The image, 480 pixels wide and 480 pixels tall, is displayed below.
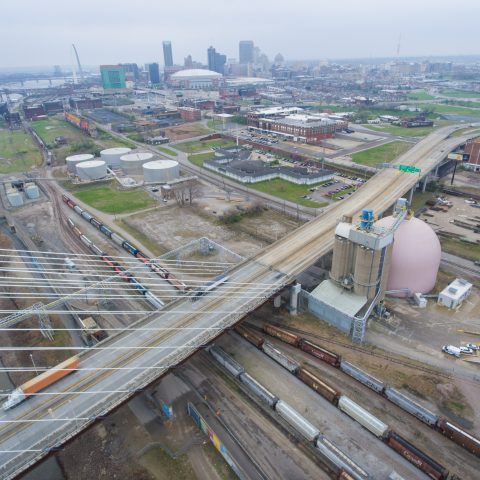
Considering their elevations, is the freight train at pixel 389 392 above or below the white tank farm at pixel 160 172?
below

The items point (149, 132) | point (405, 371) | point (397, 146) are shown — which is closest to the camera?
point (405, 371)

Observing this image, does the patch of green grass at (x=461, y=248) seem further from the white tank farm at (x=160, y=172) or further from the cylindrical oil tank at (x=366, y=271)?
the white tank farm at (x=160, y=172)

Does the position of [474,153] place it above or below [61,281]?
above

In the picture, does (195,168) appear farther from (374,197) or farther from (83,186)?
(374,197)

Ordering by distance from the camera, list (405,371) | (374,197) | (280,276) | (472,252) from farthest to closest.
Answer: (374,197) → (472,252) → (280,276) → (405,371)

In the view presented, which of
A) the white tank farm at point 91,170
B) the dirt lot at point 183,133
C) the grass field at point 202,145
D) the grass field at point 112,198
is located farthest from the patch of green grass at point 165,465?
the dirt lot at point 183,133

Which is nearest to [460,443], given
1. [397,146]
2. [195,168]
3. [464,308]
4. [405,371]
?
[405,371]
